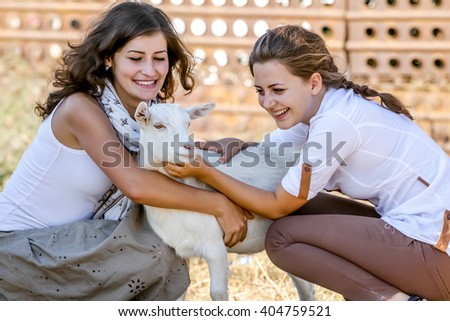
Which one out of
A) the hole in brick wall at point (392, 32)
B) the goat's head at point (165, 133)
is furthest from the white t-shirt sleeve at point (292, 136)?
the hole in brick wall at point (392, 32)

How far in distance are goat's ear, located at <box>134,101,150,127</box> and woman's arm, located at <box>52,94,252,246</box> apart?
208 mm

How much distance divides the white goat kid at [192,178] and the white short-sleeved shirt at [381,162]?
385mm

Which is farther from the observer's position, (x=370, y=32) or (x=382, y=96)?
(x=370, y=32)

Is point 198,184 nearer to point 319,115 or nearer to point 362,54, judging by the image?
point 319,115

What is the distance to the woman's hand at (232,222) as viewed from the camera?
352cm

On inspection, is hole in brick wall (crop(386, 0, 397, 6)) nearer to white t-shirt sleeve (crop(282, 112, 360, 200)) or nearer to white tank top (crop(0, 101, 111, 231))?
white t-shirt sleeve (crop(282, 112, 360, 200))

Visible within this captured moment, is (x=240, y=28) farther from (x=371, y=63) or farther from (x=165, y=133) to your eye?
(x=165, y=133)

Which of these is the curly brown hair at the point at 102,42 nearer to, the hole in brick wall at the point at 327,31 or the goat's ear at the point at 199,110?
the goat's ear at the point at 199,110

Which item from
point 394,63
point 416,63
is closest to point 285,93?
point 394,63

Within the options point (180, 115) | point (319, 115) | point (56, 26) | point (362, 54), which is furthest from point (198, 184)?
point (56, 26)

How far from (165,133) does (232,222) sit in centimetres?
54

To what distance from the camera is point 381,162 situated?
11.1 ft

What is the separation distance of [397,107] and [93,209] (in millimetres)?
1566

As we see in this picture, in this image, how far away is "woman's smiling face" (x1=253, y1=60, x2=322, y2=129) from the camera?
3453mm
